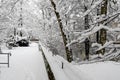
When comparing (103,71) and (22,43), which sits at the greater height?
(103,71)

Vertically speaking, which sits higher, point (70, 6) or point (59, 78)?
point (70, 6)

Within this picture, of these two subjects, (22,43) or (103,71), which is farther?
(22,43)

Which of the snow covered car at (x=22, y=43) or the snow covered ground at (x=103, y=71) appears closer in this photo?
the snow covered ground at (x=103, y=71)

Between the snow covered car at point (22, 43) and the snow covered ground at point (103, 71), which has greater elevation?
the snow covered ground at point (103, 71)

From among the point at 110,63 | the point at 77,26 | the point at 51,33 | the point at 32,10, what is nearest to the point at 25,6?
the point at 32,10

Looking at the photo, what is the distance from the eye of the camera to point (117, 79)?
18.6ft

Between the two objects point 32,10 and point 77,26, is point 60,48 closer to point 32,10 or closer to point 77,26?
point 77,26

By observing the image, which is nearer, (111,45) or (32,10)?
(111,45)

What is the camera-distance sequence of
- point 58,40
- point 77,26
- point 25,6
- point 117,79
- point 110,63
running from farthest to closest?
point 25,6 < point 58,40 < point 77,26 < point 110,63 < point 117,79

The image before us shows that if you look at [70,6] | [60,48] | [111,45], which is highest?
[70,6]

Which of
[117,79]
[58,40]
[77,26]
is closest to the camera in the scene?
[117,79]

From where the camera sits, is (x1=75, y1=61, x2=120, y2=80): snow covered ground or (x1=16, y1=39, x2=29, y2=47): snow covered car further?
(x1=16, y1=39, x2=29, y2=47): snow covered car

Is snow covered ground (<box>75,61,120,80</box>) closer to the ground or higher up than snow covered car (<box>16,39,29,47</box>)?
higher up

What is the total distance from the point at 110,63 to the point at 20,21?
158 ft
